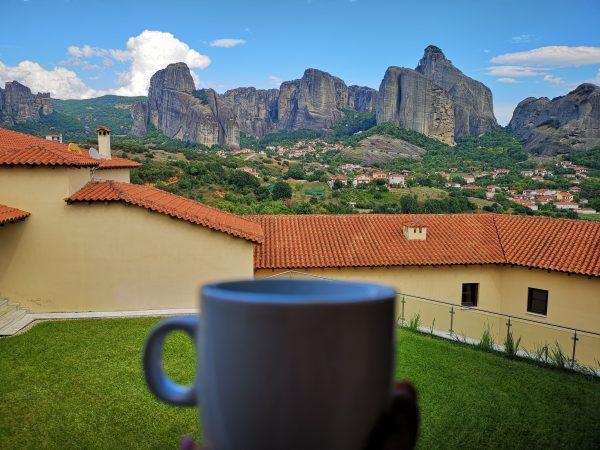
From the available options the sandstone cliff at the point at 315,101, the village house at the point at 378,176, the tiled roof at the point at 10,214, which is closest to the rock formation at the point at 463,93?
the sandstone cliff at the point at 315,101

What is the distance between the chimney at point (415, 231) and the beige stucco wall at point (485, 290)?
1.37m

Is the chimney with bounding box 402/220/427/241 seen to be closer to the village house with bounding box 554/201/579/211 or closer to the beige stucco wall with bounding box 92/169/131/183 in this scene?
the beige stucco wall with bounding box 92/169/131/183

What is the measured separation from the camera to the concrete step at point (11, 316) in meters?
9.10

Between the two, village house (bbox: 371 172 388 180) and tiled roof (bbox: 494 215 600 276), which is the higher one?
village house (bbox: 371 172 388 180)

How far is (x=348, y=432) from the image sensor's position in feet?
3.21

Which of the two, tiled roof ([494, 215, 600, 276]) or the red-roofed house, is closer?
the red-roofed house

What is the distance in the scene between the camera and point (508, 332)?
8.76m

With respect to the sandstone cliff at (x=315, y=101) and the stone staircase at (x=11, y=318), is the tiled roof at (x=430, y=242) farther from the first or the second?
the sandstone cliff at (x=315, y=101)

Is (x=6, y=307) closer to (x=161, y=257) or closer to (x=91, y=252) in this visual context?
(x=91, y=252)

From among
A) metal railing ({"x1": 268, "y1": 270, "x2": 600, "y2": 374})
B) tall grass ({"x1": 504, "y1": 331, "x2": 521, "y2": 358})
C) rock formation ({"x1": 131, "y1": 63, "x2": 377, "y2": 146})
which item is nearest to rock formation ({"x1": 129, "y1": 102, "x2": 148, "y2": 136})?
rock formation ({"x1": 131, "y1": 63, "x2": 377, "y2": 146})

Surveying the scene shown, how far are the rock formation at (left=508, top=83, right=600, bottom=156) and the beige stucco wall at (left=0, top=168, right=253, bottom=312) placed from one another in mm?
105966

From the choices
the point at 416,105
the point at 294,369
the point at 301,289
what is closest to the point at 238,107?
the point at 416,105

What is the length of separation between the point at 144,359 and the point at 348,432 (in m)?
0.56

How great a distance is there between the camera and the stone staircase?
8734 mm
